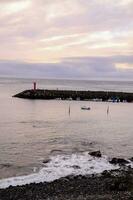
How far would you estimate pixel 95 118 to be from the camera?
6150cm

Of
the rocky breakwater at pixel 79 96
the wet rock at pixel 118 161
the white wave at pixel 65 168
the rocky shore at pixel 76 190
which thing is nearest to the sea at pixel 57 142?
the white wave at pixel 65 168

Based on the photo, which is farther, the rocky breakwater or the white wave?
the rocky breakwater

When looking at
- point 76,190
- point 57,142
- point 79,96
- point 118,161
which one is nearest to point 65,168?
point 118,161

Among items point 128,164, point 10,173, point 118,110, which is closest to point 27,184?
point 10,173

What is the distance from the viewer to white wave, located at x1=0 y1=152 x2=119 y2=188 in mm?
25000

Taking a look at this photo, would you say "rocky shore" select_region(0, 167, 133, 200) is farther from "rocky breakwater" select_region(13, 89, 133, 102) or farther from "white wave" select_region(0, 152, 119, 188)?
"rocky breakwater" select_region(13, 89, 133, 102)

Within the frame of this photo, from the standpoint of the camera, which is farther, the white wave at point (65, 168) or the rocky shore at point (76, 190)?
the white wave at point (65, 168)

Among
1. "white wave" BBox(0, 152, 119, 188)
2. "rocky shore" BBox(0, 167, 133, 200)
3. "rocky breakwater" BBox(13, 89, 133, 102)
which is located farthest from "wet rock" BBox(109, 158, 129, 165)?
"rocky breakwater" BBox(13, 89, 133, 102)

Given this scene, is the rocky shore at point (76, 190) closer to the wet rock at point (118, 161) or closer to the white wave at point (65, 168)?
the white wave at point (65, 168)

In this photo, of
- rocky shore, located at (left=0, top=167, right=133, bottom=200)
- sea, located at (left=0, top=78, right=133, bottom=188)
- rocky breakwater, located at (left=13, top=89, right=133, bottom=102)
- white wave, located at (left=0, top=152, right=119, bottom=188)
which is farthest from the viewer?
rocky breakwater, located at (left=13, top=89, right=133, bottom=102)

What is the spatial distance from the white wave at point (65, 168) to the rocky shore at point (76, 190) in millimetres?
1624

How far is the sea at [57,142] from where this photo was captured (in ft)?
91.0

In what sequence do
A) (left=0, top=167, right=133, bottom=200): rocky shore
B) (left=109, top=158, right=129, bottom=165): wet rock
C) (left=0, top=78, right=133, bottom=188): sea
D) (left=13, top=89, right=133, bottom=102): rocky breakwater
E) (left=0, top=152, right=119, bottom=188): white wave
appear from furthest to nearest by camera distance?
(left=13, top=89, right=133, bottom=102): rocky breakwater, (left=109, top=158, right=129, bottom=165): wet rock, (left=0, top=78, right=133, bottom=188): sea, (left=0, top=152, right=119, bottom=188): white wave, (left=0, top=167, right=133, bottom=200): rocky shore

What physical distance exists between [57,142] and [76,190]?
58.3 feet
